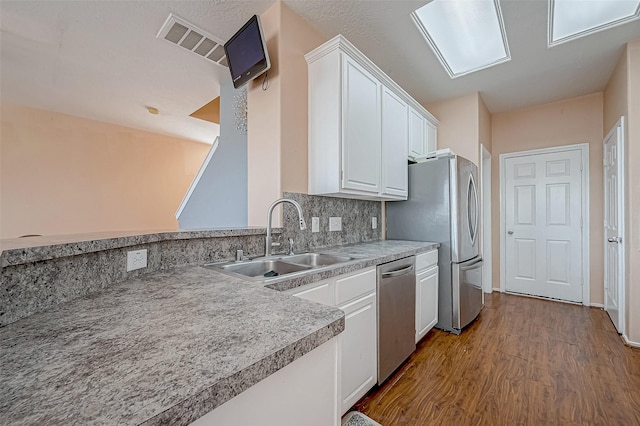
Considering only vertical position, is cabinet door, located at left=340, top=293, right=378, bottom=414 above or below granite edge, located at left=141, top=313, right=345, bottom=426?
below

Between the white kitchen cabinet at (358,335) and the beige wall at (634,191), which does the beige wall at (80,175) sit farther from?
the beige wall at (634,191)

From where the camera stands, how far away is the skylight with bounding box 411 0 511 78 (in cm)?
212

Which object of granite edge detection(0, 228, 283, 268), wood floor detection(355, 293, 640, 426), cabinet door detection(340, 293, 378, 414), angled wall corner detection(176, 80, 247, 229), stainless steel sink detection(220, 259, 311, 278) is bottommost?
wood floor detection(355, 293, 640, 426)

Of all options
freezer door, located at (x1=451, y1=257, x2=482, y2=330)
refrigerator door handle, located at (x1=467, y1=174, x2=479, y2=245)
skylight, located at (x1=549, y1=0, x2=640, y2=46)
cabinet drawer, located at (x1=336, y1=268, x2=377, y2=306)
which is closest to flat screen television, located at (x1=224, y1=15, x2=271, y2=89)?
cabinet drawer, located at (x1=336, y1=268, x2=377, y2=306)

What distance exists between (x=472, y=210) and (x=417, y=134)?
39.9 inches

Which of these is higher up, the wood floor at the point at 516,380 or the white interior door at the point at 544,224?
the white interior door at the point at 544,224

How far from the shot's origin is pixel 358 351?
1577 millimetres

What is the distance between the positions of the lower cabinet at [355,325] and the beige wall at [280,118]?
0.72 m

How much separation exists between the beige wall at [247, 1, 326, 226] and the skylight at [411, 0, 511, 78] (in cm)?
97

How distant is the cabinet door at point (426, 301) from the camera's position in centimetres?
226

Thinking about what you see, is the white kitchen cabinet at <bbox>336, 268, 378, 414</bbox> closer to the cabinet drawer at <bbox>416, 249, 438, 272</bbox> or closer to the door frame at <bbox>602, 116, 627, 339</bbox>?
the cabinet drawer at <bbox>416, 249, 438, 272</bbox>

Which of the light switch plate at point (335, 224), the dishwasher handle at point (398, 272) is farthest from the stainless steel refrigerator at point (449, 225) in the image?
the light switch plate at point (335, 224)

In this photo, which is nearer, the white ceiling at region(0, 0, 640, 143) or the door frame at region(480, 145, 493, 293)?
the white ceiling at region(0, 0, 640, 143)

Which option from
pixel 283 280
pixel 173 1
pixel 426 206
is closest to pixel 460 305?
pixel 426 206
